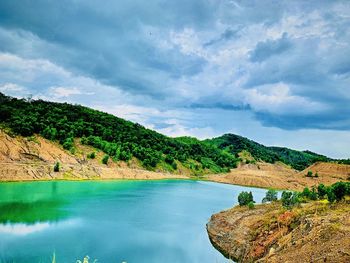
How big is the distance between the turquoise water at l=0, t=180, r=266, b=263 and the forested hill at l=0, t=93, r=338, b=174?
37290mm

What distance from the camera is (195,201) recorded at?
57.5m

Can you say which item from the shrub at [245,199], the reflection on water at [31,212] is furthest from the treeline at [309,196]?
the reflection on water at [31,212]

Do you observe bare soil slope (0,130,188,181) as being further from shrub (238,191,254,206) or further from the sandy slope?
shrub (238,191,254,206)

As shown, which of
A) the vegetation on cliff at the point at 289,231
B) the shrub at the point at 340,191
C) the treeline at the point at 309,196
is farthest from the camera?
the treeline at the point at 309,196

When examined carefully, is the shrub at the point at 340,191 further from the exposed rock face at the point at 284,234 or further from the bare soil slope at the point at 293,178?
the bare soil slope at the point at 293,178

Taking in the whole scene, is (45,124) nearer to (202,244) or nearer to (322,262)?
(202,244)

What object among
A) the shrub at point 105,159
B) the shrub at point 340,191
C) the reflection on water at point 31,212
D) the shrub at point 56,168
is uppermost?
the shrub at point 105,159

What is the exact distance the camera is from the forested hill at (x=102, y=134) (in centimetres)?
8638

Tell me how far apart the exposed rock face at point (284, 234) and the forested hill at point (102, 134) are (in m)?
62.6

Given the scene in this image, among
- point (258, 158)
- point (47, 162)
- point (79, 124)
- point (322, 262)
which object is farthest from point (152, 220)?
point (258, 158)

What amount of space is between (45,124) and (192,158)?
6638 centimetres

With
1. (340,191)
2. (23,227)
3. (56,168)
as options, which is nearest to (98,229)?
(23,227)

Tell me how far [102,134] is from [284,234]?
90.3m

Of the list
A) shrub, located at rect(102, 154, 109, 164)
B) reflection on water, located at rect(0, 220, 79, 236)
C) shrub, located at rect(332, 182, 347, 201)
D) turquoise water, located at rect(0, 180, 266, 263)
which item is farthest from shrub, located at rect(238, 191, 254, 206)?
shrub, located at rect(102, 154, 109, 164)
